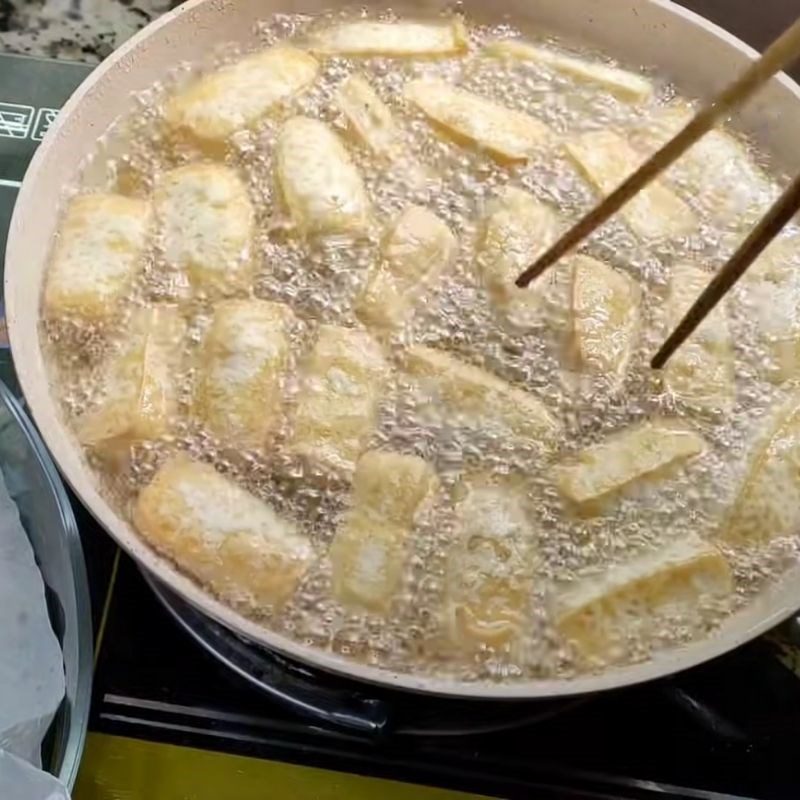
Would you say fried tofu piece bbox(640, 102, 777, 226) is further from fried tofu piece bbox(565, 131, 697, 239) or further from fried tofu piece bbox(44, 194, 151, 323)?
fried tofu piece bbox(44, 194, 151, 323)

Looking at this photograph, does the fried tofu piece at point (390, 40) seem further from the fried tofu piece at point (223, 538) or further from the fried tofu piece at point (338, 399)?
the fried tofu piece at point (223, 538)

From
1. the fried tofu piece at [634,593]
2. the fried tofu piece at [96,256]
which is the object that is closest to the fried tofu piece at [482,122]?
the fried tofu piece at [96,256]

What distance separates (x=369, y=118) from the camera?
0.93 m

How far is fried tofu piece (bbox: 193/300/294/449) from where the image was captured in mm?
802

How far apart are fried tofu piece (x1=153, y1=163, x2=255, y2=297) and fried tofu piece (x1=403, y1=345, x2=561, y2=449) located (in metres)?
0.17

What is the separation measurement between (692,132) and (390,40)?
0.44 metres

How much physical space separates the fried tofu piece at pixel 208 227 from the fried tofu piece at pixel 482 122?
173 mm

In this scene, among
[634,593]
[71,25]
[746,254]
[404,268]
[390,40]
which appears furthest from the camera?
Result: [71,25]

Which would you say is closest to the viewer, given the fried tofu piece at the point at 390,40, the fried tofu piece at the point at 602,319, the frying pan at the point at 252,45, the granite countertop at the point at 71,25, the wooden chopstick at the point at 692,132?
the wooden chopstick at the point at 692,132

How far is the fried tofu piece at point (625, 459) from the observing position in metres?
0.79

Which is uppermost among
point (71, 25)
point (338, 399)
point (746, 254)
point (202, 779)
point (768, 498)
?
point (746, 254)

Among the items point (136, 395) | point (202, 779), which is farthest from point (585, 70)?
point (202, 779)

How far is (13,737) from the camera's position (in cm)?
81

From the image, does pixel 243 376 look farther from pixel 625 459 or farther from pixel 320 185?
pixel 625 459
